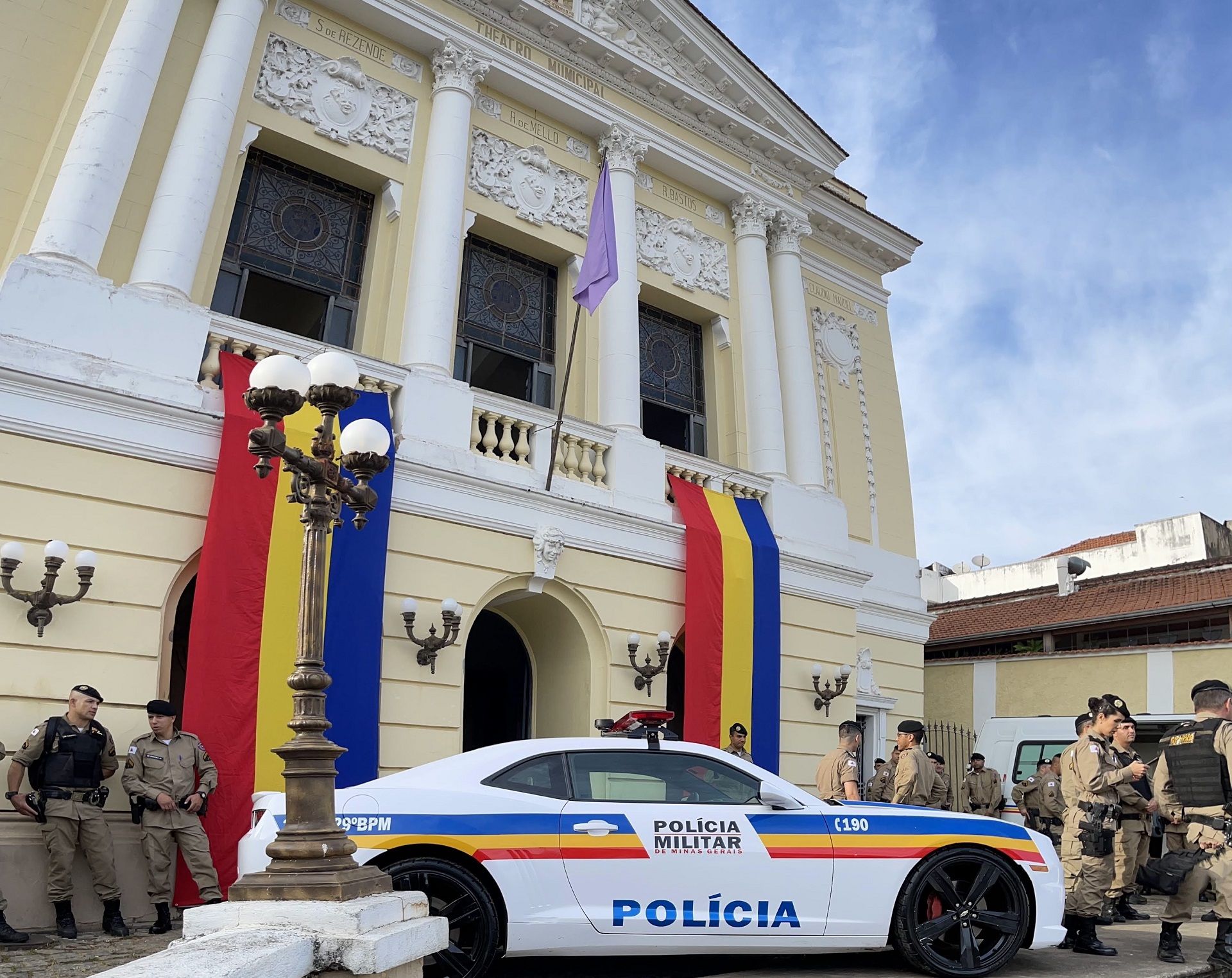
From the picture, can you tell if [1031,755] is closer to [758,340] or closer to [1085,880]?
[758,340]

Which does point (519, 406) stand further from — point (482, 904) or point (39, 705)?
point (482, 904)

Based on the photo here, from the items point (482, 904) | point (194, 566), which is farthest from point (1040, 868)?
point (194, 566)

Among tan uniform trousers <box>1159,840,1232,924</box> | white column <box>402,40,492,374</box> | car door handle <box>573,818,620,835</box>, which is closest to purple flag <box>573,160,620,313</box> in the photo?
white column <box>402,40,492,374</box>

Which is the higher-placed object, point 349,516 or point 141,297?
point 141,297

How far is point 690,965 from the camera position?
7352 millimetres

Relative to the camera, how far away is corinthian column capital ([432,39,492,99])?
13203 millimetres

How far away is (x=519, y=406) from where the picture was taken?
40.1ft

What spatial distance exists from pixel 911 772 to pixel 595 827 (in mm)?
4095

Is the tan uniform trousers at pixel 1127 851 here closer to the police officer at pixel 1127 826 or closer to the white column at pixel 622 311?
the police officer at pixel 1127 826

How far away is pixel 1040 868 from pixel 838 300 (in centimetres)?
1319

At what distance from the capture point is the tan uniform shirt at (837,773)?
9.80m

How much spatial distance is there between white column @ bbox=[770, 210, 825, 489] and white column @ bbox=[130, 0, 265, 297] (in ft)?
28.0

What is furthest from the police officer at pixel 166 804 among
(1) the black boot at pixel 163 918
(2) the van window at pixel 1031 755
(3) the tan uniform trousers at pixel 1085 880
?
(2) the van window at pixel 1031 755

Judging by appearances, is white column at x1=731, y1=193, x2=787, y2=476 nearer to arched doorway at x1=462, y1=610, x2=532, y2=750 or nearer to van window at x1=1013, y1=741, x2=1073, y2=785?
arched doorway at x1=462, y1=610, x2=532, y2=750
